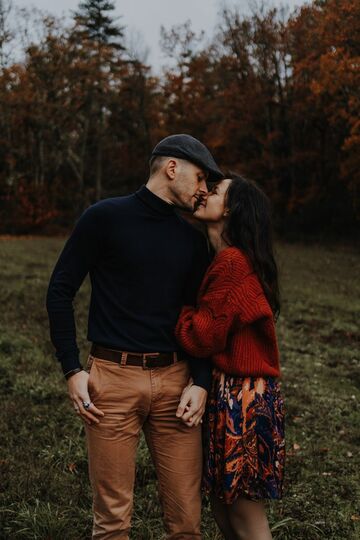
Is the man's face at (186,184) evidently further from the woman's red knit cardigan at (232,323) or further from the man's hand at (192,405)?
the man's hand at (192,405)

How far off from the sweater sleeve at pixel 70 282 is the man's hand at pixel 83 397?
6 centimetres

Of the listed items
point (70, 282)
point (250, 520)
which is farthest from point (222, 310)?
point (250, 520)

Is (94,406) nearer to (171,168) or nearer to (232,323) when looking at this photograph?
(232,323)

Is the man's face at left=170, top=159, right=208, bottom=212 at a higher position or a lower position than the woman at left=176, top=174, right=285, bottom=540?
higher

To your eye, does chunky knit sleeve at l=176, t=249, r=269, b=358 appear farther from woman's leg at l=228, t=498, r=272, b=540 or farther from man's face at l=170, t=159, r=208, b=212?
woman's leg at l=228, t=498, r=272, b=540

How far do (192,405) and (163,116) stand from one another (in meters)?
33.9

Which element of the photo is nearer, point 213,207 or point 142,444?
point 213,207

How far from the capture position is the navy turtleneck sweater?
107 inches

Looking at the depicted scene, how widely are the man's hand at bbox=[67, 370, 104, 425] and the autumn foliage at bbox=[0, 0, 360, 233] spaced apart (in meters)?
23.8

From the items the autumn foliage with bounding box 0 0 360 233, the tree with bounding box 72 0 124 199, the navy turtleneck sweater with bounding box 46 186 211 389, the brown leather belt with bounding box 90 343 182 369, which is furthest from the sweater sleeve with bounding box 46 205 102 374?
the tree with bounding box 72 0 124 199

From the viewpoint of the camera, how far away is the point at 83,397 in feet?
8.61

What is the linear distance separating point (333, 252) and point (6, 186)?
62.1 feet

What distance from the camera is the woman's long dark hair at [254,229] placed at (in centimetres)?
278

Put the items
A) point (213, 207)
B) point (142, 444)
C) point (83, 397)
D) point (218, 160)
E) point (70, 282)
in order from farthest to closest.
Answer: point (218, 160), point (142, 444), point (213, 207), point (70, 282), point (83, 397)
